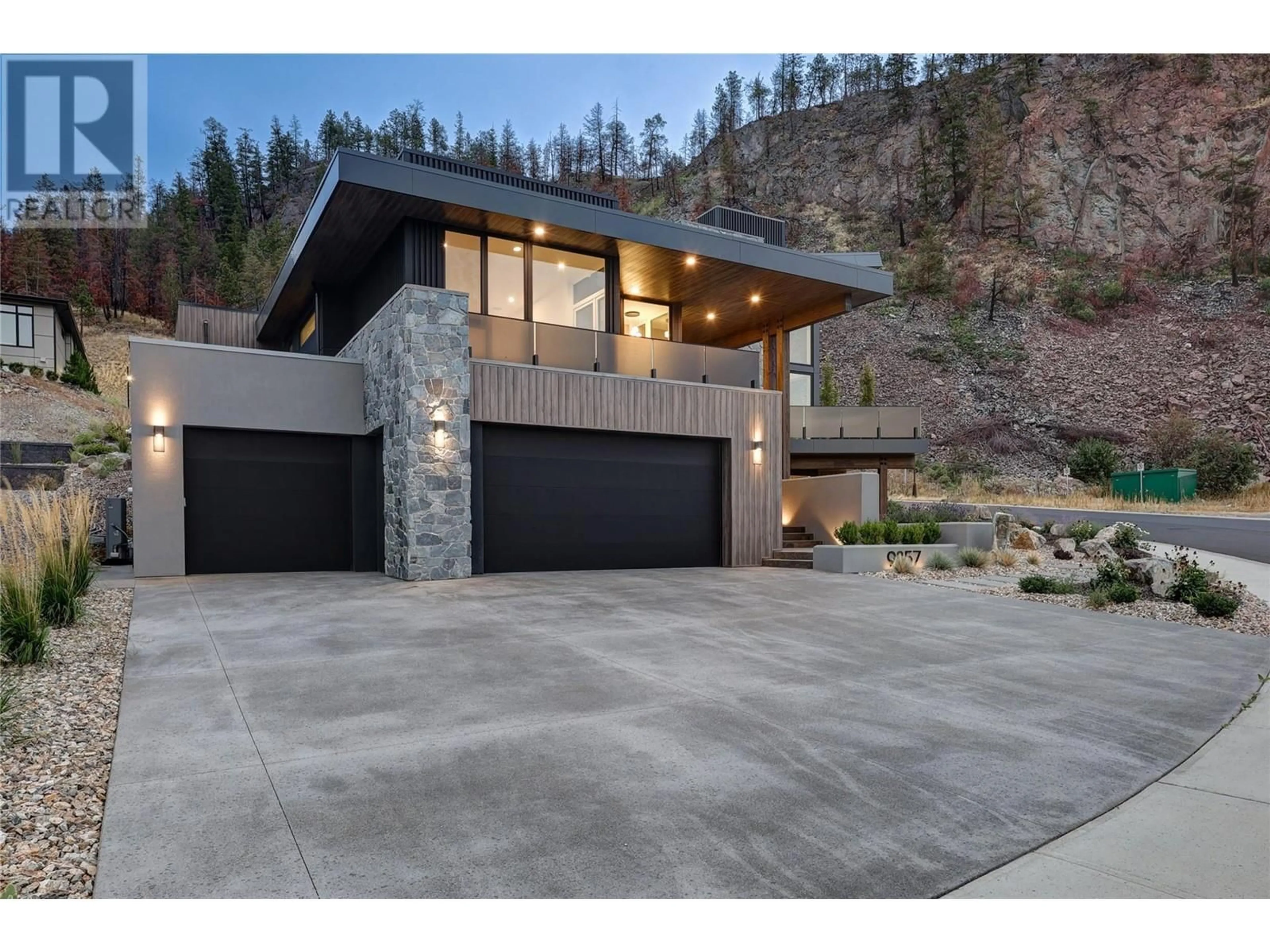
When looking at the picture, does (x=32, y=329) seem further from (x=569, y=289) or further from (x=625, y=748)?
(x=625, y=748)

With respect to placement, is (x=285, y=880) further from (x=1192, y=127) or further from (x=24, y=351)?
(x=1192, y=127)

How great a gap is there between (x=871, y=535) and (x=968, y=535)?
2.88 m

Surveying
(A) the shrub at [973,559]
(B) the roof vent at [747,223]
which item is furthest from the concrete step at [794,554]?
(B) the roof vent at [747,223]

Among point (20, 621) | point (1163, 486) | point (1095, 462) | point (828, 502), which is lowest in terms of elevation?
point (20, 621)

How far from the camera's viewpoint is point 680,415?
11.5 metres

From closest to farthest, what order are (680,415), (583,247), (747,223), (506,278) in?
(506,278), (583,247), (680,415), (747,223)

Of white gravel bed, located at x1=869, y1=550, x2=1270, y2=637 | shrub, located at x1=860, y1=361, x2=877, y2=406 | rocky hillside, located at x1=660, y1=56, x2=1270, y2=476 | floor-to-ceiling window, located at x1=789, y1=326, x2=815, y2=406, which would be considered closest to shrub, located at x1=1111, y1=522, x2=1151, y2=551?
white gravel bed, located at x1=869, y1=550, x2=1270, y2=637

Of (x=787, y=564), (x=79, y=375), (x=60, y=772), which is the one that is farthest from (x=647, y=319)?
(x=79, y=375)

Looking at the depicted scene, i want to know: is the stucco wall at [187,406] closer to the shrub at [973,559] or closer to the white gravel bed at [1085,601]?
the white gravel bed at [1085,601]

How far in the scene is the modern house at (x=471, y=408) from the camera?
9281mm

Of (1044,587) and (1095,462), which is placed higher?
(1095,462)

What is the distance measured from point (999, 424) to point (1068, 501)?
41.0ft

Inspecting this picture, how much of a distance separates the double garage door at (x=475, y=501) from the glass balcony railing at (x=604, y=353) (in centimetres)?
103

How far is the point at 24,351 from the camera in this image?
2659 cm
